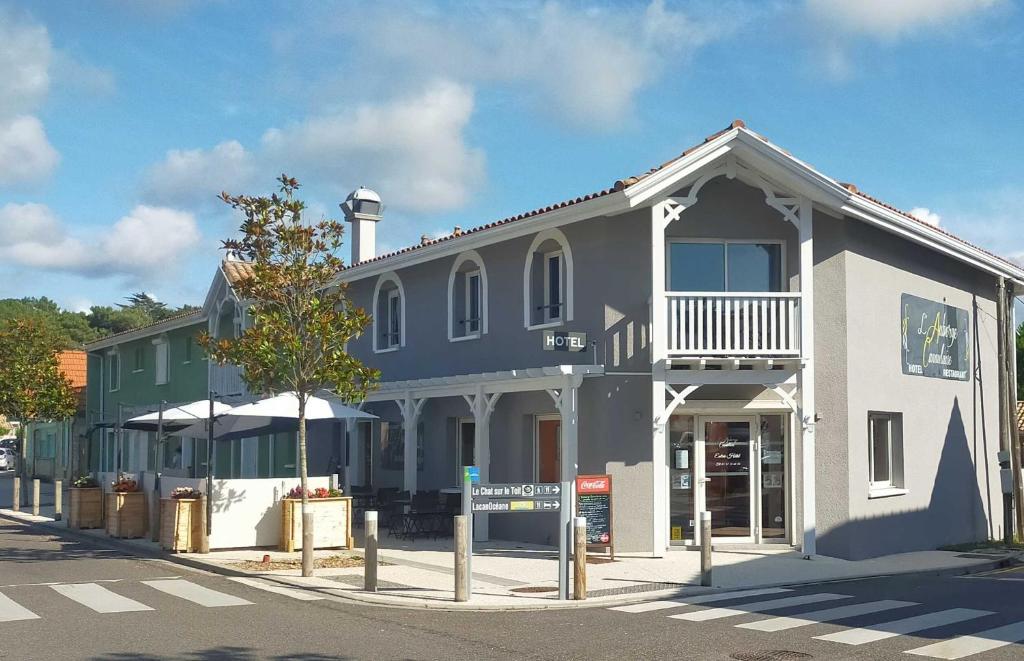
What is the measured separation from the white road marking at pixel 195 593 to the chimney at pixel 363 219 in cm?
1392

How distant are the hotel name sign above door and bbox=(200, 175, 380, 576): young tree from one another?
894cm

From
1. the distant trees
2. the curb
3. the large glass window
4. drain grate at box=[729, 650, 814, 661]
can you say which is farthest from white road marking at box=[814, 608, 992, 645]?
the distant trees

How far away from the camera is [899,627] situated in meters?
10.7

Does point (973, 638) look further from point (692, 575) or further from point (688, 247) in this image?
point (688, 247)

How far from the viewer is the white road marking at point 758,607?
1134 cm

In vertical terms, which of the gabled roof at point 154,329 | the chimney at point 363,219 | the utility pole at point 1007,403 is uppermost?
the chimney at point 363,219

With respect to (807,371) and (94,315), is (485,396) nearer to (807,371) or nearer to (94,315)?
(807,371)

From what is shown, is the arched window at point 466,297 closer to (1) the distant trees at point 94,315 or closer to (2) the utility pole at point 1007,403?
(2) the utility pole at point 1007,403

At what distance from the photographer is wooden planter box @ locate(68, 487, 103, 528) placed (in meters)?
21.5

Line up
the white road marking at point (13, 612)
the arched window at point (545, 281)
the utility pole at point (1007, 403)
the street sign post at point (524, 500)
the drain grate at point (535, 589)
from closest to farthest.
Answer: the white road marking at point (13, 612) < the street sign post at point (524, 500) < the drain grate at point (535, 589) < the arched window at point (545, 281) < the utility pole at point (1007, 403)

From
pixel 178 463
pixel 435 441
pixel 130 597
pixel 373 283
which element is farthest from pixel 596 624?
pixel 178 463

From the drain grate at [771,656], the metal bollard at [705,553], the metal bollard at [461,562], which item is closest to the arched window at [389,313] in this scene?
the metal bollard at [705,553]

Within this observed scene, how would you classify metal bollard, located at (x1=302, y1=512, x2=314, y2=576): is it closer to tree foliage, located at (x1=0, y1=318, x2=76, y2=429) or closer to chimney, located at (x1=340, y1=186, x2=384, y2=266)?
chimney, located at (x1=340, y1=186, x2=384, y2=266)

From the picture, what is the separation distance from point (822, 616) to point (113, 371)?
33.6 m
